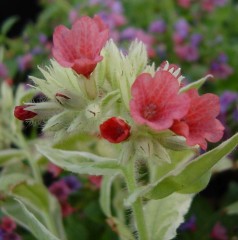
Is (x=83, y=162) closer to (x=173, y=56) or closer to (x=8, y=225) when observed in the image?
(x=8, y=225)

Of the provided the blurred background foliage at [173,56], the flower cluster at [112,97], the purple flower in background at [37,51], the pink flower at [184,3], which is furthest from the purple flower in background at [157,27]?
the flower cluster at [112,97]

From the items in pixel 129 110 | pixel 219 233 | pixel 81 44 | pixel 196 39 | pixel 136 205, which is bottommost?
pixel 219 233

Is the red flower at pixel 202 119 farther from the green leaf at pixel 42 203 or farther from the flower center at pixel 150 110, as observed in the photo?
the green leaf at pixel 42 203

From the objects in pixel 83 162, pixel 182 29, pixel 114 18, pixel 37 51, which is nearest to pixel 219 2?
pixel 182 29

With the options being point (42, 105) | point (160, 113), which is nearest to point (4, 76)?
point (42, 105)

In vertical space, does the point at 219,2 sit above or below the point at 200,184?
below

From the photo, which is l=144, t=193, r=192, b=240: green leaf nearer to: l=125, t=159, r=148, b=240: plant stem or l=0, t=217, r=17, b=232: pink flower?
l=125, t=159, r=148, b=240: plant stem

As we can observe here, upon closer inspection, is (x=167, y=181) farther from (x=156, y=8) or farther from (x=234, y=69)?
(x=156, y=8)
